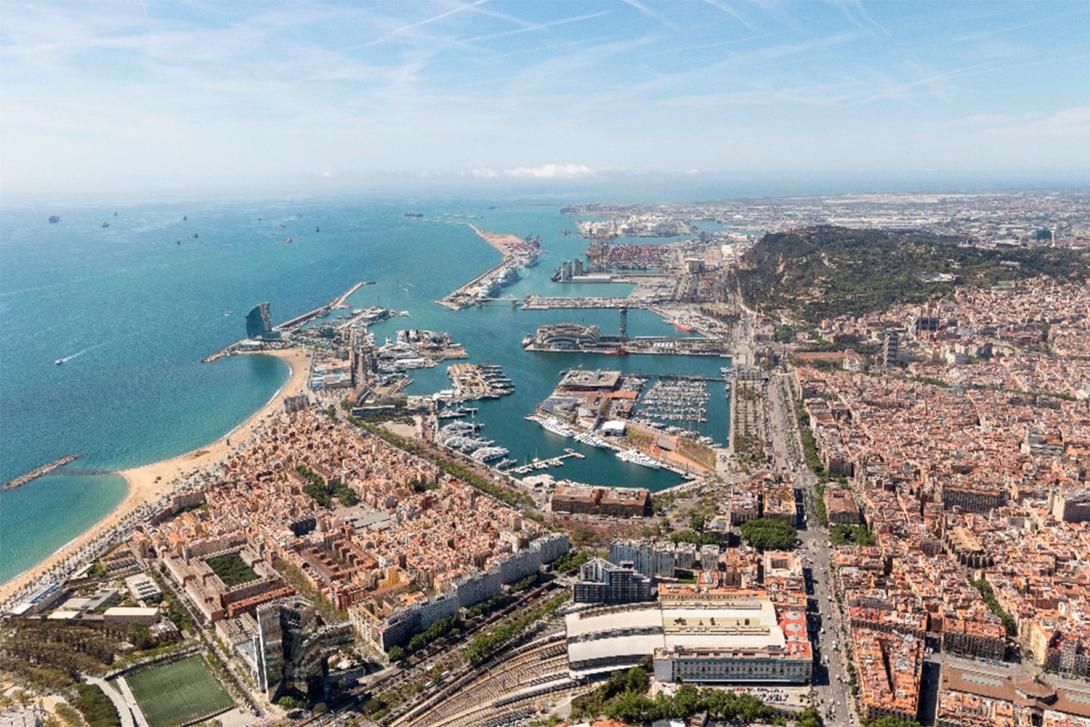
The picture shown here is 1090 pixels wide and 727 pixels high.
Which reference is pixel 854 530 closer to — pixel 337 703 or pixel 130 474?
pixel 337 703

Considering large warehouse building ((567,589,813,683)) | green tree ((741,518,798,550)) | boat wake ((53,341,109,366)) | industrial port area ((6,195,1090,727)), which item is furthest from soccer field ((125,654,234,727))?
boat wake ((53,341,109,366))

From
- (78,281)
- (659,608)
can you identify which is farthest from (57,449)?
(78,281)

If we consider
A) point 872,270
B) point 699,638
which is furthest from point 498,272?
point 699,638

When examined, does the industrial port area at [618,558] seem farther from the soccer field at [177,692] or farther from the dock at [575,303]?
the dock at [575,303]

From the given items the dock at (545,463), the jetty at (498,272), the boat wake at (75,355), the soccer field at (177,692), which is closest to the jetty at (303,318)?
the boat wake at (75,355)

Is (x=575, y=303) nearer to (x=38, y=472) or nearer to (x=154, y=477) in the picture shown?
(x=154, y=477)

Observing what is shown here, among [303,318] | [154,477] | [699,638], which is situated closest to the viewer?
[699,638]
